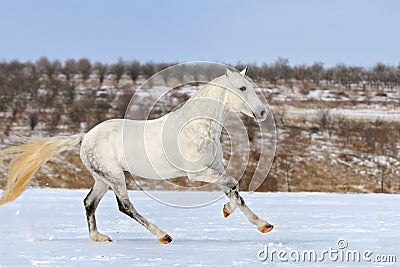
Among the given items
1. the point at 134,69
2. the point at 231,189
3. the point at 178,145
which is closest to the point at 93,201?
the point at 178,145

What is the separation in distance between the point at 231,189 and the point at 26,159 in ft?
8.09

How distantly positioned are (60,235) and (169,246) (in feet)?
6.08

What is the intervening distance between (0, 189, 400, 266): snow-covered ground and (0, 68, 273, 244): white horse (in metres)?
0.37

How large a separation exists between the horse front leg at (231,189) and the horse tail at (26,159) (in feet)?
5.95

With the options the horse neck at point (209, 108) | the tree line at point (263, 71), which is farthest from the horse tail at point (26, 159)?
the tree line at point (263, 71)

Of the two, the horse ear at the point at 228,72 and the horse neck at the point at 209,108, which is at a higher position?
the horse ear at the point at 228,72

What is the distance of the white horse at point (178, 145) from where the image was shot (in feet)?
18.8

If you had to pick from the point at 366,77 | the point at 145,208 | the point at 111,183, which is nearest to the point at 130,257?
the point at 111,183

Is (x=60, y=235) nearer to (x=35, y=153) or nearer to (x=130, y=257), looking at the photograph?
(x=35, y=153)

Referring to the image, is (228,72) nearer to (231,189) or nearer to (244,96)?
(244,96)

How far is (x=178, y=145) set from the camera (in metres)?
5.80

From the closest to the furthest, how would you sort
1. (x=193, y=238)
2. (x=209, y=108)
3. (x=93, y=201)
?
(x=209, y=108) < (x=93, y=201) < (x=193, y=238)

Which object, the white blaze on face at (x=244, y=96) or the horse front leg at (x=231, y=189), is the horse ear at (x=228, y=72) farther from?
the horse front leg at (x=231, y=189)

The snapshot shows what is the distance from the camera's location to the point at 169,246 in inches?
226
